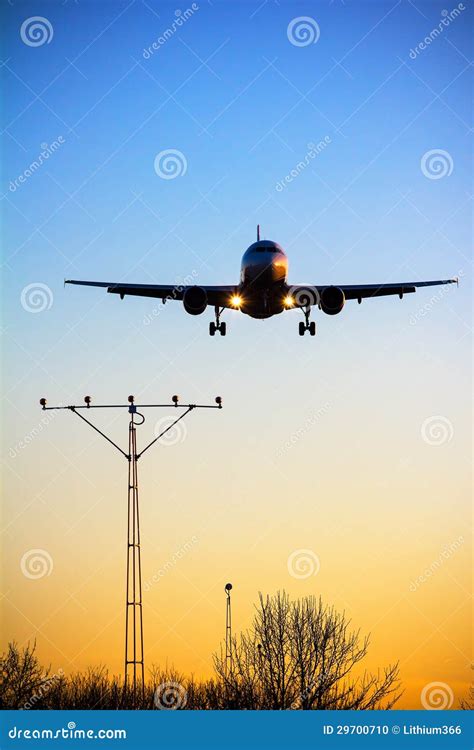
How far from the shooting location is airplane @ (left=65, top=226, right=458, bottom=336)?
171 ft

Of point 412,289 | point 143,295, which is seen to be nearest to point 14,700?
point 143,295

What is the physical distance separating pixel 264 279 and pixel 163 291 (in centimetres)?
735

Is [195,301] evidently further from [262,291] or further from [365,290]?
[365,290]

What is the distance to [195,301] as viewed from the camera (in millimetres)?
50844

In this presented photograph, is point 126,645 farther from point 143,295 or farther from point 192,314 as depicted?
point 143,295

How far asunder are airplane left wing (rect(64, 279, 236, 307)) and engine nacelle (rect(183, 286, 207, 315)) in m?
4.64

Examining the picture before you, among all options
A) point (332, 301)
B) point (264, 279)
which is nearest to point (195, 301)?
point (264, 279)

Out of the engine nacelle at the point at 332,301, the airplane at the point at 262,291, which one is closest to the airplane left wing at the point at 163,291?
the airplane at the point at 262,291

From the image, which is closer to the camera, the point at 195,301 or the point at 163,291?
the point at 195,301

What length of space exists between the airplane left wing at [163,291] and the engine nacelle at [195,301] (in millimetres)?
4638

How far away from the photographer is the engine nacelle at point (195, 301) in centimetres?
5075

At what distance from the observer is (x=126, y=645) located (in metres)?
40.4

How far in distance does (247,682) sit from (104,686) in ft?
34.8

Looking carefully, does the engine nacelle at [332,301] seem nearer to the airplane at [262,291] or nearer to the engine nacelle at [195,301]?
the airplane at [262,291]
